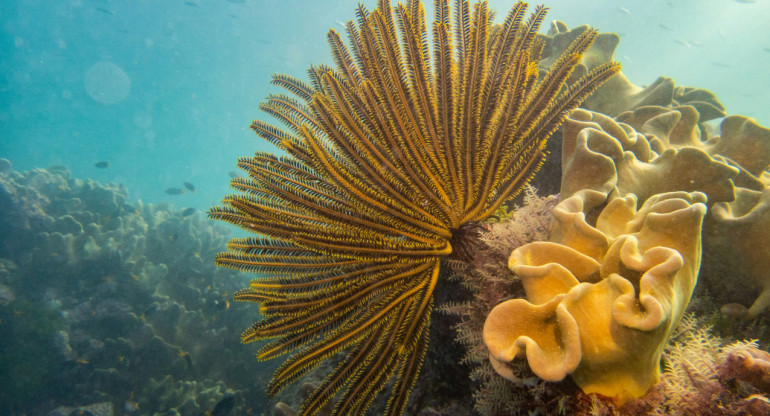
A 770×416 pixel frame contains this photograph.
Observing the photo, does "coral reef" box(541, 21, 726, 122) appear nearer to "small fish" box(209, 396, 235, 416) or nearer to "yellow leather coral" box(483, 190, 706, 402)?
"yellow leather coral" box(483, 190, 706, 402)

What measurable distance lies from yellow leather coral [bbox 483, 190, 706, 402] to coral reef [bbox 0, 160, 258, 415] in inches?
349

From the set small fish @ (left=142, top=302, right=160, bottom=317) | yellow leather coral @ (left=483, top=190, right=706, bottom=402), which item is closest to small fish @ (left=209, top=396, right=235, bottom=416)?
small fish @ (left=142, top=302, right=160, bottom=317)

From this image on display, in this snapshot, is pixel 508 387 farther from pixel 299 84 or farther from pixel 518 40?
pixel 299 84

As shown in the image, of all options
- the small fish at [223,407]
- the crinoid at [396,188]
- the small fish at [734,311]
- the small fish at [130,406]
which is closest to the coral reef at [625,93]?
the crinoid at [396,188]

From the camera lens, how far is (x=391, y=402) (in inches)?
90.4

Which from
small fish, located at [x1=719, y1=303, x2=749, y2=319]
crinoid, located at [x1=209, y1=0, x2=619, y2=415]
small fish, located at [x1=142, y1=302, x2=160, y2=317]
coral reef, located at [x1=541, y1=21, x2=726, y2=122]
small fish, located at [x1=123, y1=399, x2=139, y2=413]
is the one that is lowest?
small fish, located at [x1=719, y1=303, x2=749, y2=319]

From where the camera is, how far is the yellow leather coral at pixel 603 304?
4.42 feet

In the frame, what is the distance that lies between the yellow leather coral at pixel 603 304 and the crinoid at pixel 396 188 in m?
0.64

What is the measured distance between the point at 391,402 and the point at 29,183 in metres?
21.3

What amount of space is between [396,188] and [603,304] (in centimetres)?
131

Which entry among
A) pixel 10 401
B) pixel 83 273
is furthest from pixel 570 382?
pixel 83 273

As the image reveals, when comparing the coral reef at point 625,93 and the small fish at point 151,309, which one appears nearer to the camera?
the coral reef at point 625,93

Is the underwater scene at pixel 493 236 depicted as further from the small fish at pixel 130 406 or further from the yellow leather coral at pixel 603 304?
the small fish at pixel 130 406

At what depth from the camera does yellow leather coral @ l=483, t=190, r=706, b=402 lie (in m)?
1.35
